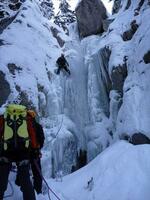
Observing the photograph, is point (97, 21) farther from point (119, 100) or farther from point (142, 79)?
point (142, 79)

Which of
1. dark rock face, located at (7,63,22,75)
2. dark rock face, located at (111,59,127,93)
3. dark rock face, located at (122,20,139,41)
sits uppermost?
dark rock face, located at (122,20,139,41)

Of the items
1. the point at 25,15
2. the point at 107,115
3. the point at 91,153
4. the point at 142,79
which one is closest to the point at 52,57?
the point at 25,15

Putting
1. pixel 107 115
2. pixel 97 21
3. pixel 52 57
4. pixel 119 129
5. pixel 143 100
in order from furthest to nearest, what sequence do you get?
pixel 97 21, pixel 52 57, pixel 107 115, pixel 119 129, pixel 143 100

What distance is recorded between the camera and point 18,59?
1235 centimetres

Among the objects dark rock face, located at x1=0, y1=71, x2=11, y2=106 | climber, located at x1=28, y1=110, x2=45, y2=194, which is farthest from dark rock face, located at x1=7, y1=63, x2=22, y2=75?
climber, located at x1=28, y1=110, x2=45, y2=194

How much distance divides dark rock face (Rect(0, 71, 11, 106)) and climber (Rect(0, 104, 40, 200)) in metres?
5.37

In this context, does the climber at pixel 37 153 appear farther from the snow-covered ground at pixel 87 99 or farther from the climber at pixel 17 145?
the snow-covered ground at pixel 87 99

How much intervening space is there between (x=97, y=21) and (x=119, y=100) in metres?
8.33

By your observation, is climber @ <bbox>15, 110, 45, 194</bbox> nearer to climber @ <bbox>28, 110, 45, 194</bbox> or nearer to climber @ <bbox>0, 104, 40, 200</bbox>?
climber @ <bbox>28, 110, 45, 194</bbox>

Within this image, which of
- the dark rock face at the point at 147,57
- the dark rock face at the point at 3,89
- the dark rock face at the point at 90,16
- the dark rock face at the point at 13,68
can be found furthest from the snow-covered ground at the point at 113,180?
the dark rock face at the point at 90,16

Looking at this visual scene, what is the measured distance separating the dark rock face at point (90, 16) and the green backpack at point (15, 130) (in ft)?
46.1

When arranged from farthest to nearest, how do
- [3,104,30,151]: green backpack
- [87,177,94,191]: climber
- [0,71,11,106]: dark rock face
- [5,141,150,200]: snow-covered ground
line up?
1. [0,71,11,106]: dark rock face
2. [87,177,94,191]: climber
3. [5,141,150,200]: snow-covered ground
4. [3,104,30,151]: green backpack

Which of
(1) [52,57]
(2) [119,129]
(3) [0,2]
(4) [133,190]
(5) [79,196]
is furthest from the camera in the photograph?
(3) [0,2]

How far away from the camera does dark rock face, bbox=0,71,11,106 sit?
10.9 metres
